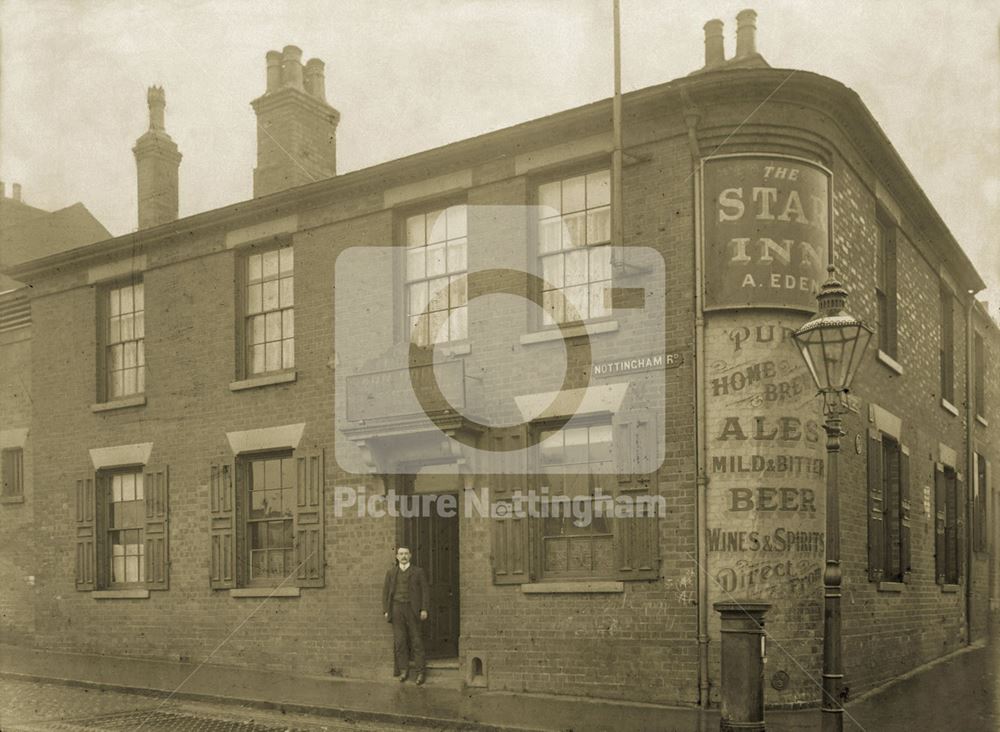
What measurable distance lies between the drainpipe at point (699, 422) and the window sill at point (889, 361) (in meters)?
3.44

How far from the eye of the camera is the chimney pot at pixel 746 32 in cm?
1540

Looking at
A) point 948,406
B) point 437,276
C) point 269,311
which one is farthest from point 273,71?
point 948,406

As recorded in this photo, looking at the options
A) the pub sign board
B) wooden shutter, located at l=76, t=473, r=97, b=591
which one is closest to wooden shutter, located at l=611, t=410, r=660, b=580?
the pub sign board

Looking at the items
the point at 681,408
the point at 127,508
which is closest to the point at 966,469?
the point at 681,408

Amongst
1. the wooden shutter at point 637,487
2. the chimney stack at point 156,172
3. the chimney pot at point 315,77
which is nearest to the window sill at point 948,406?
the wooden shutter at point 637,487

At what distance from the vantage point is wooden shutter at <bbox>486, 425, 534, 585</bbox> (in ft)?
42.9

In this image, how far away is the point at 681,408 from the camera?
12.1 metres

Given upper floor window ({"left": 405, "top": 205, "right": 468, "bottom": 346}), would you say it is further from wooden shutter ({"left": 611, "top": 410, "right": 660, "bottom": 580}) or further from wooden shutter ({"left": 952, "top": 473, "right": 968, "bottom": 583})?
wooden shutter ({"left": 952, "top": 473, "right": 968, "bottom": 583})

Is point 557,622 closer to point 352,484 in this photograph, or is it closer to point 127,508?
point 352,484

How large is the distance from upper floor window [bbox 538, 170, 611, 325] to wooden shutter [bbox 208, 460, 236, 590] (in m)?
5.74

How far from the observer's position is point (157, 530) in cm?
1673

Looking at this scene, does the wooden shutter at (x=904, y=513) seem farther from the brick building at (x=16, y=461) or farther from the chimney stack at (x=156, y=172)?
the brick building at (x=16, y=461)

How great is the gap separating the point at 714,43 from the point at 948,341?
7.23m

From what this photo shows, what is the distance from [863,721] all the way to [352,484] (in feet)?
23.1
